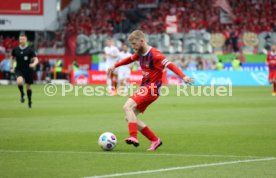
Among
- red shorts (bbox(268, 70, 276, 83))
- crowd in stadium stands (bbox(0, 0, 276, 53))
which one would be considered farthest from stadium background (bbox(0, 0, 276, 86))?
red shorts (bbox(268, 70, 276, 83))

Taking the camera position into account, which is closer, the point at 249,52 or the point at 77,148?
the point at 77,148

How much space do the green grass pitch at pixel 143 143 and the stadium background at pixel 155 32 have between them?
2663 cm

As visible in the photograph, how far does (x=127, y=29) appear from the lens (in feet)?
192

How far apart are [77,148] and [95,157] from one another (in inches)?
58.9

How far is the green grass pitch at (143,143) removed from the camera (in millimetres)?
11070

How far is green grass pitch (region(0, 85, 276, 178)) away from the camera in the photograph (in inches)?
436

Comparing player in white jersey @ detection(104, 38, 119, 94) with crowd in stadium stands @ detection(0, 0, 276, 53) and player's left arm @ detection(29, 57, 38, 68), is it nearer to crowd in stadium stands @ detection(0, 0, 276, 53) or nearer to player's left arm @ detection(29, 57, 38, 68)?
player's left arm @ detection(29, 57, 38, 68)

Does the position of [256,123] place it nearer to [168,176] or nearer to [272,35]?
[168,176]

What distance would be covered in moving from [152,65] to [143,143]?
78.1 inches

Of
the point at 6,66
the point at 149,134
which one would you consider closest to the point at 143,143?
the point at 149,134

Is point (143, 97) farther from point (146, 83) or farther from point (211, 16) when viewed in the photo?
point (211, 16)

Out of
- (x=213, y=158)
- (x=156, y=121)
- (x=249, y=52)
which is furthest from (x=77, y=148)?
(x=249, y=52)

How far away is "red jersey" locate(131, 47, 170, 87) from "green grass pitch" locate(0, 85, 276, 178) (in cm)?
127

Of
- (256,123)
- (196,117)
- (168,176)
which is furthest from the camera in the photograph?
(196,117)
